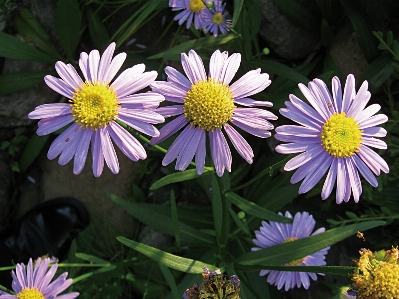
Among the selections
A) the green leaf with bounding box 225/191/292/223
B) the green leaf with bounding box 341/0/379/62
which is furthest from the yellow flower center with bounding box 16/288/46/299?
the green leaf with bounding box 341/0/379/62

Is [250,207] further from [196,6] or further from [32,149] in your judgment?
[32,149]

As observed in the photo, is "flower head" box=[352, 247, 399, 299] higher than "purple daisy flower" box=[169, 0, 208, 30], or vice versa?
"purple daisy flower" box=[169, 0, 208, 30]

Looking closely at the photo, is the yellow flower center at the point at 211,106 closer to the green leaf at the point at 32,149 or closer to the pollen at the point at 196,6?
the pollen at the point at 196,6

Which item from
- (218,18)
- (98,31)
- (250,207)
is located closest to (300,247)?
(250,207)

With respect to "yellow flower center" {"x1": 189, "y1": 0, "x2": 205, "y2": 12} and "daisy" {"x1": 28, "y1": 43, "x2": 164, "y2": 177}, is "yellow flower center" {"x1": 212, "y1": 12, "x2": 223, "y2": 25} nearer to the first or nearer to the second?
"yellow flower center" {"x1": 189, "y1": 0, "x2": 205, "y2": 12}

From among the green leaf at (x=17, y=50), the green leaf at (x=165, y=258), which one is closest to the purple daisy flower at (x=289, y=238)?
the green leaf at (x=165, y=258)

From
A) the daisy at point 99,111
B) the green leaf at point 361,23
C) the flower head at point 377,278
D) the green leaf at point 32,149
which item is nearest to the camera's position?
the flower head at point 377,278
